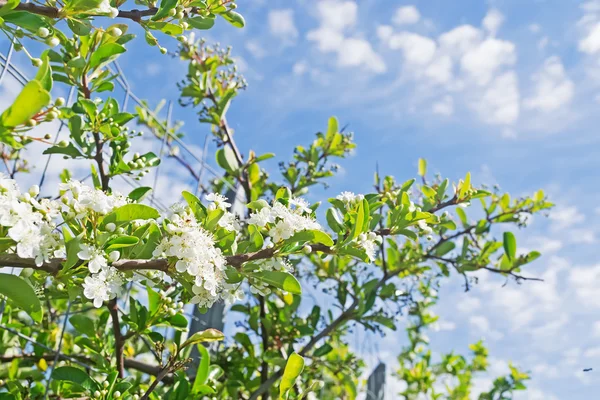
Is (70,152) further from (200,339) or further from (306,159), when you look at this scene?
(306,159)

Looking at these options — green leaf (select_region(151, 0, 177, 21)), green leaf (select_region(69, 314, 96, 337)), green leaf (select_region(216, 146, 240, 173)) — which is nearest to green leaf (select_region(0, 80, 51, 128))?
green leaf (select_region(151, 0, 177, 21))

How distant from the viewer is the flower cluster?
978 mm

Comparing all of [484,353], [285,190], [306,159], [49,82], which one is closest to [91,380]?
[285,190]

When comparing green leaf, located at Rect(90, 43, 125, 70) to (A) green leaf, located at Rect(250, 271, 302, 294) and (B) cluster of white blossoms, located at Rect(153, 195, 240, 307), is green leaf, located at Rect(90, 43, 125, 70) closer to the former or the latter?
(B) cluster of white blossoms, located at Rect(153, 195, 240, 307)

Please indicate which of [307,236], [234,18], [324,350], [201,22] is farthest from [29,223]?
[324,350]

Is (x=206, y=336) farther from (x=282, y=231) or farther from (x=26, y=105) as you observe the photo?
(x=26, y=105)

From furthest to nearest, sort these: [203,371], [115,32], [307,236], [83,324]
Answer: [83,324], [203,371], [115,32], [307,236]

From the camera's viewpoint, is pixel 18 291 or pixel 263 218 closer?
pixel 18 291

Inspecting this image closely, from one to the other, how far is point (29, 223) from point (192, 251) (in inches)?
10.5

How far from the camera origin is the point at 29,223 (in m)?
0.85

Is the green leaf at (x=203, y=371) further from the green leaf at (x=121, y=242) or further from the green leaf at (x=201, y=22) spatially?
the green leaf at (x=201, y=22)

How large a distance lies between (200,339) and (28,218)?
0.55 meters

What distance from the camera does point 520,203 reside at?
2.64m

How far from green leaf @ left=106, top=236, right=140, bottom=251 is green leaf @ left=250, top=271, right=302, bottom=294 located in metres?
0.25
